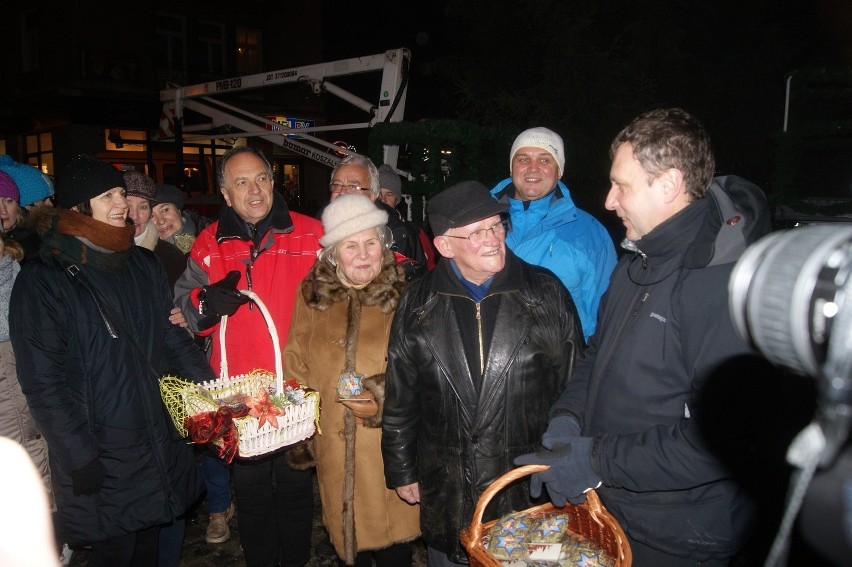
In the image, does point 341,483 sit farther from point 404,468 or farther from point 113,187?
point 113,187

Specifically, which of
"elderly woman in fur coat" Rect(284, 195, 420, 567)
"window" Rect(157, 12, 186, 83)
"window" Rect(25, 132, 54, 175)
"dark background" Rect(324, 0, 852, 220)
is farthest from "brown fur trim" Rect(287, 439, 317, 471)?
"window" Rect(25, 132, 54, 175)

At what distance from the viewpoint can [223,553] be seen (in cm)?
352

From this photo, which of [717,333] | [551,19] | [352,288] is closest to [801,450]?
[717,333]

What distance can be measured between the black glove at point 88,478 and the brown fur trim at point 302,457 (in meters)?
0.86

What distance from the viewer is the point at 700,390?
5.14 ft

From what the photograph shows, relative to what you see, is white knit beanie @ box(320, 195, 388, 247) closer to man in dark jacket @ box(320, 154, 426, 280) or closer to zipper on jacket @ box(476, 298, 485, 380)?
zipper on jacket @ box(476, 298, 485, 380)

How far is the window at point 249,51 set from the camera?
834 inches

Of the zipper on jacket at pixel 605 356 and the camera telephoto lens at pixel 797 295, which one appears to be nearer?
the camera telephoto lens at pixel 797 295

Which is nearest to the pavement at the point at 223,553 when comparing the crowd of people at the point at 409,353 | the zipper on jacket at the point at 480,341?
the crowd of people at the point at 409,353

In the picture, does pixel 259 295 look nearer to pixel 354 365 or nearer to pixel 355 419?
pixel 354 365

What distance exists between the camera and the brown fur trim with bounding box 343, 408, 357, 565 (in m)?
2.62

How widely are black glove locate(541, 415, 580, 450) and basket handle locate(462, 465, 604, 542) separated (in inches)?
3.6

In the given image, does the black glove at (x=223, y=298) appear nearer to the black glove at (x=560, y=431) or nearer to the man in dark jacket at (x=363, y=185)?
the man in dark jacket at (x=363, y=185)

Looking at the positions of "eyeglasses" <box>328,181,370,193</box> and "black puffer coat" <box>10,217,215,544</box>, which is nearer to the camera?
"black puffer coat" <box>10,217,215,544</box>
